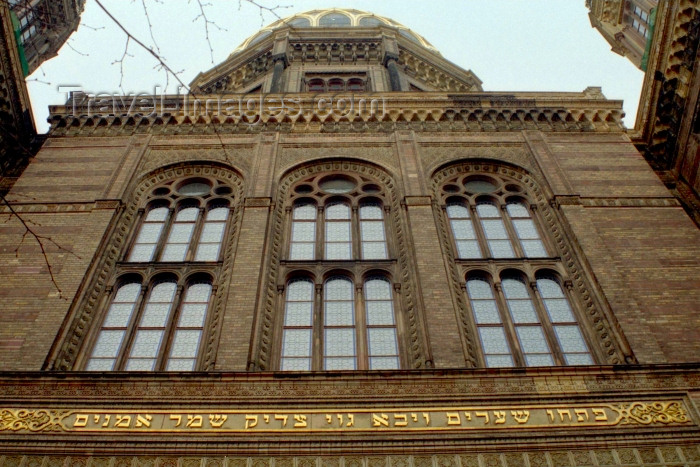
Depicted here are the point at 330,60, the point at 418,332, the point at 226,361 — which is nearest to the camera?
the point at 226,361

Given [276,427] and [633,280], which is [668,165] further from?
[276,427]

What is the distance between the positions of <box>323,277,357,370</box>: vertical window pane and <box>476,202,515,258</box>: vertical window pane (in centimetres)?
301

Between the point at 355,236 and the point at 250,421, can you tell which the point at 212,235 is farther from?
the point at 250,421

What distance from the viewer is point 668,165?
1703cm

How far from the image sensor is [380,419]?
9320 mm

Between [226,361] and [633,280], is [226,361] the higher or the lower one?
the lower one

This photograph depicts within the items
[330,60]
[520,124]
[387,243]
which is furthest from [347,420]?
[330,60]

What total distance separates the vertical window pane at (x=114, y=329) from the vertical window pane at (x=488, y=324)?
575 cm

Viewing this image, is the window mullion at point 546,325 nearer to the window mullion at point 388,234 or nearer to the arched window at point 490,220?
the arched window at point 490,220

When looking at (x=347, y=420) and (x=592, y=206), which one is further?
(x=592, y=206)

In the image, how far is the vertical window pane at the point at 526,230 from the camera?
14008 millimetres

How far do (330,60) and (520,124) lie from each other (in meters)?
10.5

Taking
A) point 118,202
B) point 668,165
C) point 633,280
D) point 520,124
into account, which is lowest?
point 633,280

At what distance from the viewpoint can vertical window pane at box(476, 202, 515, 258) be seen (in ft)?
46.1
